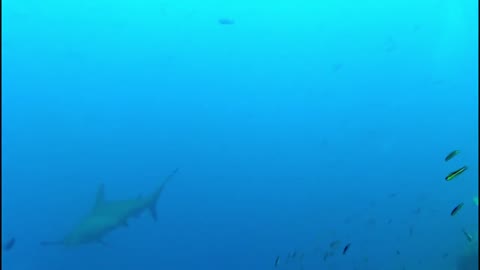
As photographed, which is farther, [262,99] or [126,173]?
[262,99]

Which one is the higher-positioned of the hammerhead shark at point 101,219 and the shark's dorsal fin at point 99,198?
the shark's dorsal fin at point 99,198

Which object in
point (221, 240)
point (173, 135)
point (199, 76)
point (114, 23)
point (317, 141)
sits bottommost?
point (317, 141)

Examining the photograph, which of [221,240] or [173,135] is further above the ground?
[173,135]

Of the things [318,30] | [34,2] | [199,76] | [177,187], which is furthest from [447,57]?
[34,2]

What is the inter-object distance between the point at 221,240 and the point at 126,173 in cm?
1099

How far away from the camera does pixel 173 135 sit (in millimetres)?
47219

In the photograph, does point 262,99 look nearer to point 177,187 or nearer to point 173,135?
point 173,135

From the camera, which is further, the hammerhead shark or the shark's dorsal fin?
the shark's dorsal fin

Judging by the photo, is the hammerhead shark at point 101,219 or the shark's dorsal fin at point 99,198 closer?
the hammerhead shark at point 101,219

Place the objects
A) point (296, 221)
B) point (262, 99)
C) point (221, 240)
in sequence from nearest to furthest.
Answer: point (221, 240) < point (296, 221) < point (262, 99)

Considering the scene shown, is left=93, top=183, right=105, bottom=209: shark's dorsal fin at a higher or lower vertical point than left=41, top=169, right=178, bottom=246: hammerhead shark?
higher

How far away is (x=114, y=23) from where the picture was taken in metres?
42.2

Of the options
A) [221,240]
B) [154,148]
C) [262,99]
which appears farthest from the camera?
[262,99]

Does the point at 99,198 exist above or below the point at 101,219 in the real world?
above
